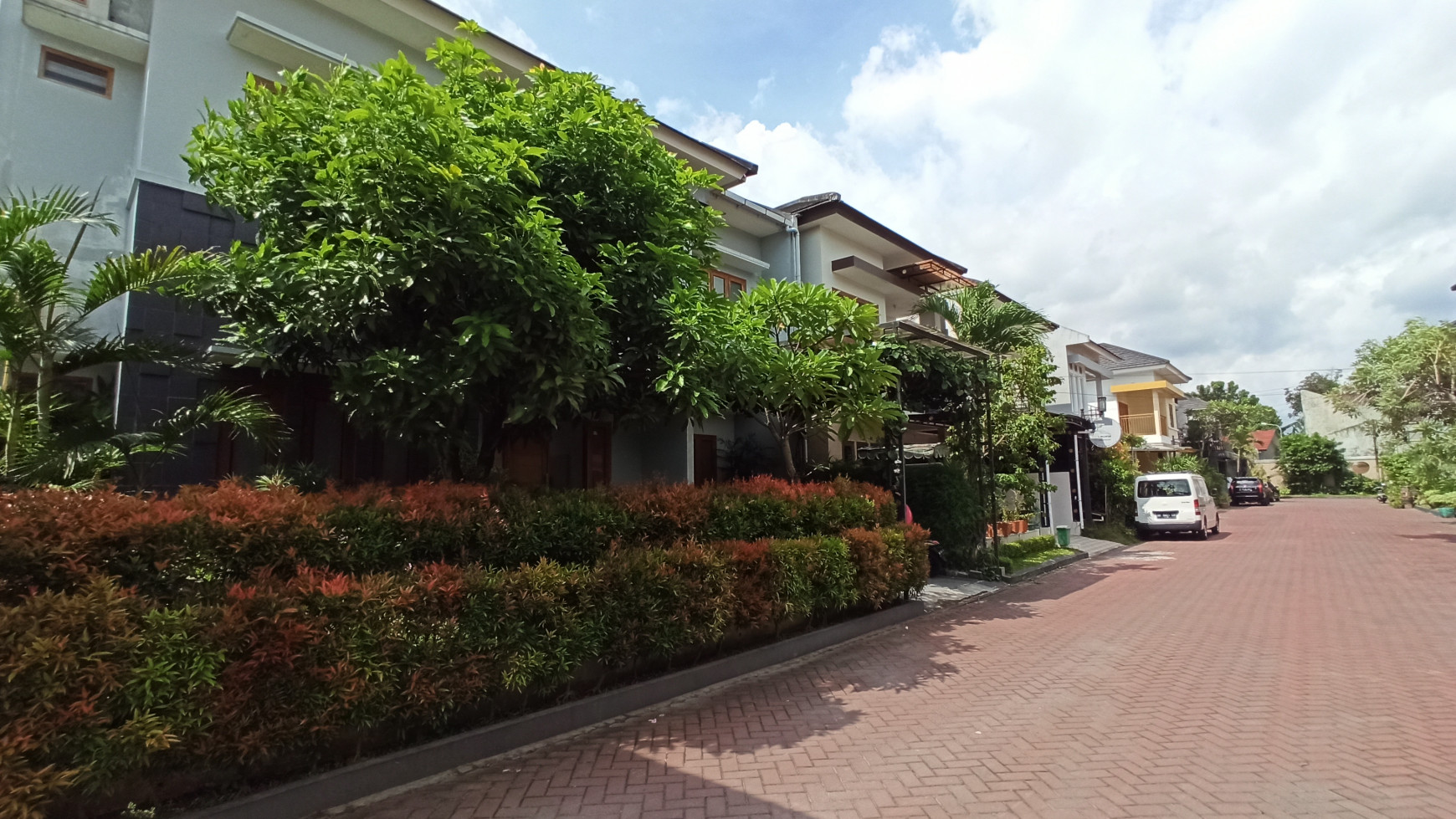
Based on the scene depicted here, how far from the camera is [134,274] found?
542 cm

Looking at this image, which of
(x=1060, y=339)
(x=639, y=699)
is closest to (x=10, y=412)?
(x=639, y=699)

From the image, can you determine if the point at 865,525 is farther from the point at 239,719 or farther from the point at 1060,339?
the point at 1060,339

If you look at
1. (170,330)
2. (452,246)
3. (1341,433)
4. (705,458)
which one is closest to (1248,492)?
(1341,433)

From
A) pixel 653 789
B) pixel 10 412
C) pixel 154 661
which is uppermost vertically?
pixel 10 412

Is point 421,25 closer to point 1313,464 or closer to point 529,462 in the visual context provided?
point 529,462

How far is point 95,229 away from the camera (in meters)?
7.21

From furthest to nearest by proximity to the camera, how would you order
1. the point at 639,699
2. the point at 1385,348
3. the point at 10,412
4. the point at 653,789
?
the point at 1385,348
the point at 639,699
the point at 10,412
the point at 653,789

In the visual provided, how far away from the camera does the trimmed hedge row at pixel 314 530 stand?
3598mm

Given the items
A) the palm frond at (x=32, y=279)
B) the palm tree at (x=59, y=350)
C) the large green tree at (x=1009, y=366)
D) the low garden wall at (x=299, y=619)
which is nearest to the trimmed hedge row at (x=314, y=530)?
the low garden wall at (x=299, y=619)

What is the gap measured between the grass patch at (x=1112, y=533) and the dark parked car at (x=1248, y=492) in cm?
2272

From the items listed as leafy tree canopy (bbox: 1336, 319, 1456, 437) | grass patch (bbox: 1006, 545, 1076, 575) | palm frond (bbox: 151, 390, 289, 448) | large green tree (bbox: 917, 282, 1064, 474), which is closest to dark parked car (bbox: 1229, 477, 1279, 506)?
leafy tree canopy (bbox: 1336, 319, 1456, 437)

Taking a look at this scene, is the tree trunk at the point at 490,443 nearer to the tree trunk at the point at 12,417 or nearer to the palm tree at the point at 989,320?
the tree trunk at the point at 12,417

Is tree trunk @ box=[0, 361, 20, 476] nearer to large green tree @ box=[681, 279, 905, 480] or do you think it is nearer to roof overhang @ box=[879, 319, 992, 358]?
large green tree @ box=[681, 279, 905, 480]

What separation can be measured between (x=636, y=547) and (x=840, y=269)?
11.4m
